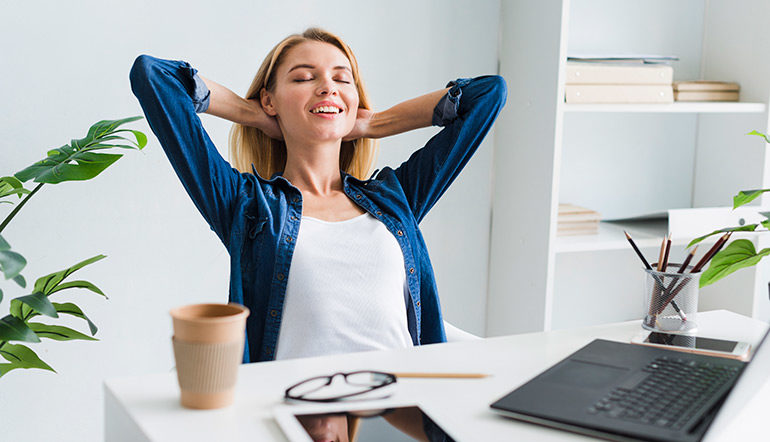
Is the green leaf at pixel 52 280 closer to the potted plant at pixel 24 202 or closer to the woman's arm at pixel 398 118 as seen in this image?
the potted plant at pixel 24 202

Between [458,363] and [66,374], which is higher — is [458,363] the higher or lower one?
the higher one

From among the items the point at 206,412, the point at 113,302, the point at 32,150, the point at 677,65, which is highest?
the point at 677,65

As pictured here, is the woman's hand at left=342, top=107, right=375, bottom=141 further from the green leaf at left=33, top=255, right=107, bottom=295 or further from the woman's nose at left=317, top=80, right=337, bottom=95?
the green leaf at left=33, top=255, right=107, bottom=295

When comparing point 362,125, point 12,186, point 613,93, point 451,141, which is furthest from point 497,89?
point 12,186

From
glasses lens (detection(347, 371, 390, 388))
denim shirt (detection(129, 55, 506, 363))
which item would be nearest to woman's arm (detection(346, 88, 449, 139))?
denim shirt (detection(129, 55, 506, 363))

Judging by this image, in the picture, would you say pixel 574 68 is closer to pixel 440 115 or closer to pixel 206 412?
pixel 440 115

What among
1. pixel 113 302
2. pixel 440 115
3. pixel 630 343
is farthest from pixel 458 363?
pixel 113 302

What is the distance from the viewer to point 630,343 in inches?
45.9

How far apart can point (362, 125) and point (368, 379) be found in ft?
2.73

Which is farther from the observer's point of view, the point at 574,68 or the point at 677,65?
the point at 677,65

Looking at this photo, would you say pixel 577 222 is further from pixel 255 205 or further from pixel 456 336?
pixel 255 205

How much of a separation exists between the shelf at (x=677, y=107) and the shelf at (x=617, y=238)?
39cm

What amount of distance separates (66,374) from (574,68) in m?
1.65

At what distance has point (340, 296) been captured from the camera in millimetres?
1444
